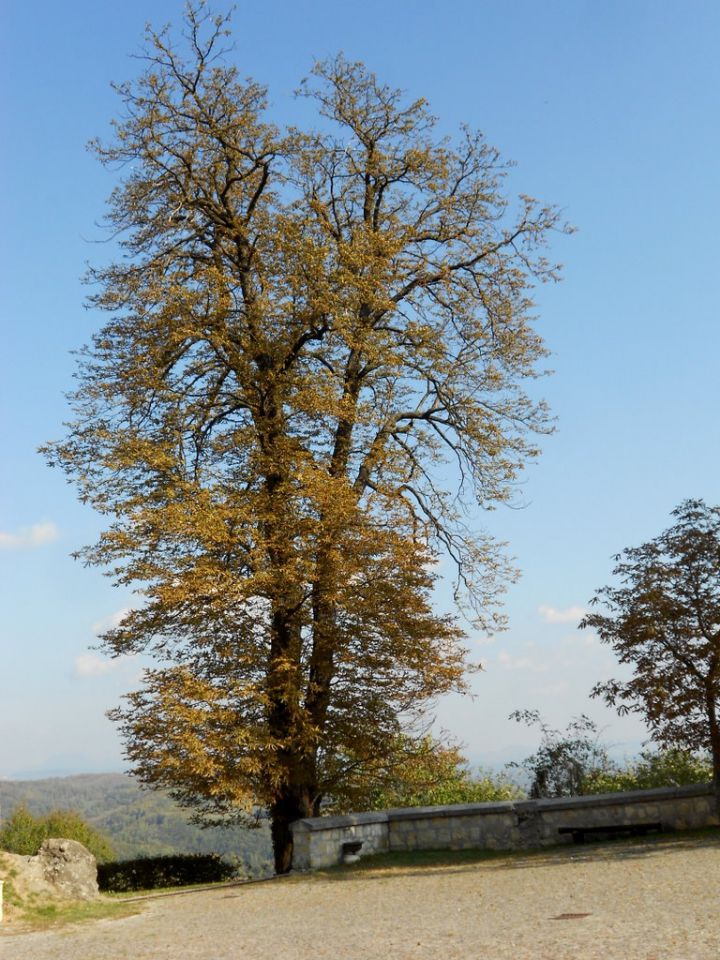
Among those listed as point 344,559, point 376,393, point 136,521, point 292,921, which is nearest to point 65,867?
point 292,921

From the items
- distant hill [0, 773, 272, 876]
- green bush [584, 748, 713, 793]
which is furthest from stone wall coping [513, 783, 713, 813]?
distant hill [0, 773, 272, 876]

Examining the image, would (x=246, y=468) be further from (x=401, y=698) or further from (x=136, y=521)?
(x=401, y=698)

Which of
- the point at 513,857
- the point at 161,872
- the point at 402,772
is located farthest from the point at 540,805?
the point at 161,872

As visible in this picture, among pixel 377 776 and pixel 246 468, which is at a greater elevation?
pixel 246 468

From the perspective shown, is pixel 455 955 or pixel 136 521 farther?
pixel 136 521

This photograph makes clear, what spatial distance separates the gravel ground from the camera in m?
7.94

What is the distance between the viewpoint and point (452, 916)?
983 cm

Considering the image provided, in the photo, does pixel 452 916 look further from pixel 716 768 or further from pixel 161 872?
pixel 161 872

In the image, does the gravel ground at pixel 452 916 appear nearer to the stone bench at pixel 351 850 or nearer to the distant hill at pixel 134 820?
the stone bench at pixel 351 850

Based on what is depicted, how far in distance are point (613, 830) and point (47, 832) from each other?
3418 centimetres

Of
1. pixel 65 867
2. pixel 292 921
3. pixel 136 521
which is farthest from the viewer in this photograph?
pixel 136 521

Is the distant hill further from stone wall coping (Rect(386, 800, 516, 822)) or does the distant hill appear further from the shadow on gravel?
the shadow on gravel

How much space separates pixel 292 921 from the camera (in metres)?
10.6

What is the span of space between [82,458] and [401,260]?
805 centimetres
